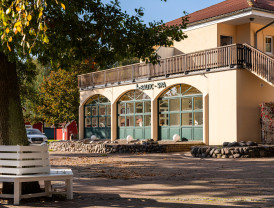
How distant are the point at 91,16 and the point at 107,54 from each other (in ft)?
3.65

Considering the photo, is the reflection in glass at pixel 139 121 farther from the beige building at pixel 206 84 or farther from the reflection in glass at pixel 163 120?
the reflection in glass at pixel 163 120

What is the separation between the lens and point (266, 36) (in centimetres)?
2784

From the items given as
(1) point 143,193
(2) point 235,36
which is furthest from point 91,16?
(2) point 235,36

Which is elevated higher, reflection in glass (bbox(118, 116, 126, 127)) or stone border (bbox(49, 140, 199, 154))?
reflection in glass (bbox(118, 116, 126, 127))

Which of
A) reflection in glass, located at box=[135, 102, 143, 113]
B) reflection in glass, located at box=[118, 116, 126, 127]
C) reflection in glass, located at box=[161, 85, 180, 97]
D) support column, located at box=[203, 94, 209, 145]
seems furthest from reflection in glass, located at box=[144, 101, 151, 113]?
support column, located at box=[203, 94, 209, 145]

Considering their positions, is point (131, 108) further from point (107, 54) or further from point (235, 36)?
point (107, 54)

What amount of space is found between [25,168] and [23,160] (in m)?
0.16

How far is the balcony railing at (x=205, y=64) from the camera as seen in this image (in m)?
23.0

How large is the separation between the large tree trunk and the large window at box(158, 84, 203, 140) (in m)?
17.8

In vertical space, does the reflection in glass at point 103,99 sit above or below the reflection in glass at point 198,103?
above

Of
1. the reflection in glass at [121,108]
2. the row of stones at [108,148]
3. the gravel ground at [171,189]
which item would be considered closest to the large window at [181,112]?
the row of stones at [108,148]

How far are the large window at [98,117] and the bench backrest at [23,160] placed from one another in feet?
86.6

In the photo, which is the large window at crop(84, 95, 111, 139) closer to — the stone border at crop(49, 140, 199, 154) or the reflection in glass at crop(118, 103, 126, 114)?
the reflection in glass at crop(118, 103, 126, 114)

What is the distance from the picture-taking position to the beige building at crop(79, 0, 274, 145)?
2386 cm
